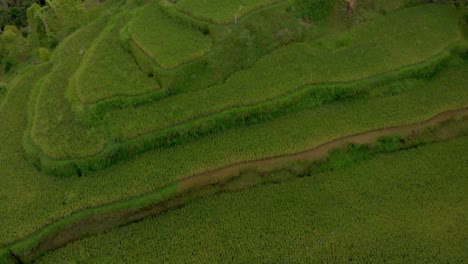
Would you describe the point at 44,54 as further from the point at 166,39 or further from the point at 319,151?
the point at 319,151

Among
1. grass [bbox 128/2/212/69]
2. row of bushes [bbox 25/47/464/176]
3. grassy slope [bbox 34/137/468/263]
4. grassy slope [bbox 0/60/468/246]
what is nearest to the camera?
grassy slope [bbox 34/137/468/263]

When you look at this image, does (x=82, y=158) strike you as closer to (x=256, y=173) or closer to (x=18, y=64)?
(x=256, y=173)

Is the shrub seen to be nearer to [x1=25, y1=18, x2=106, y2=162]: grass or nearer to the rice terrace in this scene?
the rice terrace

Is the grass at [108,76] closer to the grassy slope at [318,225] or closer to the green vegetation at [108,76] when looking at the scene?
the green vegetation at [108,76]

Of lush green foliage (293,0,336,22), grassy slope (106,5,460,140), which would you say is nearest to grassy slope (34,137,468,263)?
grassy slope (106,5,460,140)

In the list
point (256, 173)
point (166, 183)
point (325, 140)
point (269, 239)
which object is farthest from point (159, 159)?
point (325, 140)

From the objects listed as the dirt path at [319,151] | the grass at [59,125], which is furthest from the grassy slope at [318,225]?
the grass at [59,125]

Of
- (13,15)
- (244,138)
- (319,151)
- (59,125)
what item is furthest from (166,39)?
(13,15)
